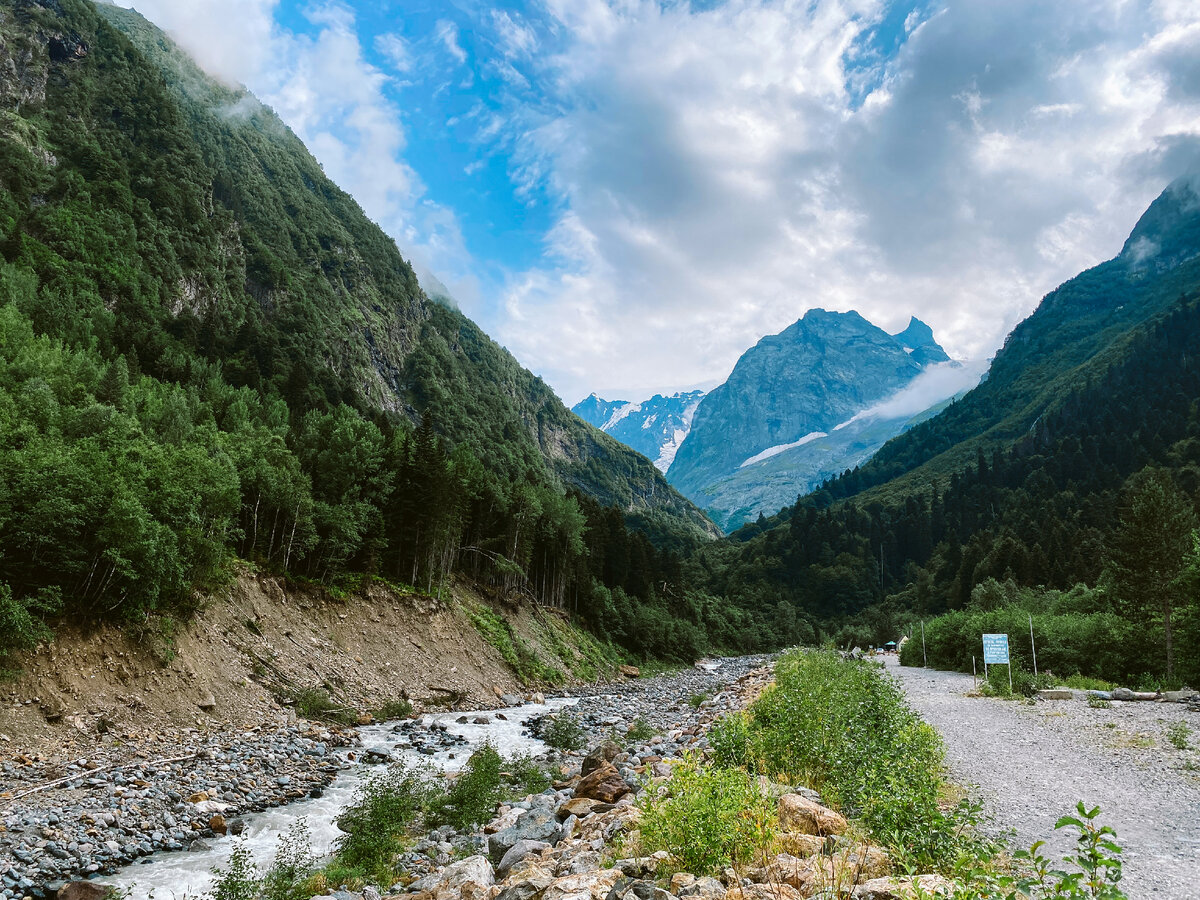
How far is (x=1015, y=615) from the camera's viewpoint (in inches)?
1928

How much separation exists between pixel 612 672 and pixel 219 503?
2033 inches

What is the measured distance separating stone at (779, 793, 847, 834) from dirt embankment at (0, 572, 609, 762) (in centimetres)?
2368

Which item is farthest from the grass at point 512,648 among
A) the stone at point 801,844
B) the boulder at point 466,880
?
the stone at point 801,844

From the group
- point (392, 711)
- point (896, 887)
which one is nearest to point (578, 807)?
point (896, 887)

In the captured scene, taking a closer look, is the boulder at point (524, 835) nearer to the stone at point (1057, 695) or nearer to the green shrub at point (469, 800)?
the green shrub at point (469, 800)

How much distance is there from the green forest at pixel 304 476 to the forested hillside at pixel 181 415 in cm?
28

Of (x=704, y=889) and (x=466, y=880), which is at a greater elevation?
(x=704, y=889)

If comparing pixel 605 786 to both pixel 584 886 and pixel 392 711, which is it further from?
pixel 392 711

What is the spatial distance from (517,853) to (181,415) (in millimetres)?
59142

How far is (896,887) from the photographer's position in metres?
6.39

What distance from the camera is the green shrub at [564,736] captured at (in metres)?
31.1

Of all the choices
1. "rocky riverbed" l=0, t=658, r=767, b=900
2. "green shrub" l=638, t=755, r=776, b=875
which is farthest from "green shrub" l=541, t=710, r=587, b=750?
"green shrub" l=638, t=755, r=776, b=875

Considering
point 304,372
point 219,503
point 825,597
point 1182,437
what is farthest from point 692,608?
point 1182,437

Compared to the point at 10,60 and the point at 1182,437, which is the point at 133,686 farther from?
the point at 1182,437
